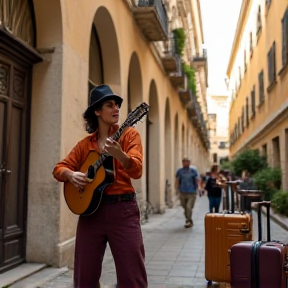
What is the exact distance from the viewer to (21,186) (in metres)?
6.27

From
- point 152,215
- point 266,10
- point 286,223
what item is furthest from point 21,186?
point 266,10

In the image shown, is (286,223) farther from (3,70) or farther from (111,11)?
(3,70)

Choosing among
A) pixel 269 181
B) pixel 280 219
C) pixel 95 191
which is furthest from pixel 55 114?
pixel 269 181

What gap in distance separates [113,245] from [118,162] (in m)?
0.57

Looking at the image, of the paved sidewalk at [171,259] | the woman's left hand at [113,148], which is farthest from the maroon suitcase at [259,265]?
the woman's left hand at [113,148]

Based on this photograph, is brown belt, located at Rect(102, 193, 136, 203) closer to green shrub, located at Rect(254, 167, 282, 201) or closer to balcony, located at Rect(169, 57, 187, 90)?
green shrub, located at Rect(254, 167, 282, 201)

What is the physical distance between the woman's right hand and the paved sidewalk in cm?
236

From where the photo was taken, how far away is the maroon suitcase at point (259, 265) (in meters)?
4.19

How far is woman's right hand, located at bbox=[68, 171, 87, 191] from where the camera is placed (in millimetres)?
3035

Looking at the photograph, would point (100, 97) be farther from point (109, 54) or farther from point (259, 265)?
point (109, 54)

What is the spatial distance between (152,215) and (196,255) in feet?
22.6

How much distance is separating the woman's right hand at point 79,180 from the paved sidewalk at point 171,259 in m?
2.36

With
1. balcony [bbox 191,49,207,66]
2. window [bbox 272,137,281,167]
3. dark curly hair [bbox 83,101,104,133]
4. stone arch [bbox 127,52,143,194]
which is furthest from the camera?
balcony [bbox 191,49,207,66]

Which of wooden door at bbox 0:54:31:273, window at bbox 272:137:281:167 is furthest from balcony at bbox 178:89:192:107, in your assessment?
wooden door at bbox 0:54:31:273
